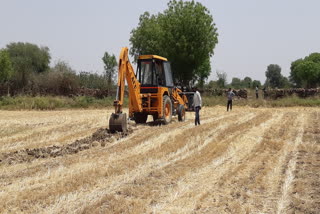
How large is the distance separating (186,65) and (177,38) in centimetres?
299

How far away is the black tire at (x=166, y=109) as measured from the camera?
14.9m

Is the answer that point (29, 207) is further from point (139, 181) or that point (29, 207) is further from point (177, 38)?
point (177, 38)

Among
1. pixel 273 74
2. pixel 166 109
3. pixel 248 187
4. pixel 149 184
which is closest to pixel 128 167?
pixel 149 184

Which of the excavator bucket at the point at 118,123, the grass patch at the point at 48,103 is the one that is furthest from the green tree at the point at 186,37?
the excavator bucket at the point at 118,123

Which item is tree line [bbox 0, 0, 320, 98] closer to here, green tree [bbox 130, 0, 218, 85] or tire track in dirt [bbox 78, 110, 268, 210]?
green tree [bbox 130, 0, 218, 85]

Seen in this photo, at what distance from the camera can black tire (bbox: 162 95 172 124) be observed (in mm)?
14866

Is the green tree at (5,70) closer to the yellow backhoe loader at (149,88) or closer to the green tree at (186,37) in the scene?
the green tree at (186,37)

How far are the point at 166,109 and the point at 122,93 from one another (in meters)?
3.44

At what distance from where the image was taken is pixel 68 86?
3466 centimetres

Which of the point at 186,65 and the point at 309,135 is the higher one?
the point at 186,65

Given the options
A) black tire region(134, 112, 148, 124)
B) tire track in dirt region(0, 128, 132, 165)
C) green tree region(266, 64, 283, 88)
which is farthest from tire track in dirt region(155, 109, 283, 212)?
green tree region(266, 64, 283, 88)

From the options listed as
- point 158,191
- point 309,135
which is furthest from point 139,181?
point 309,135

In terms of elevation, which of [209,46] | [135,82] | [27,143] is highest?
[209,46]

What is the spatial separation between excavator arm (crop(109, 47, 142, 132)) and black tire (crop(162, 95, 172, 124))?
1187 mm
